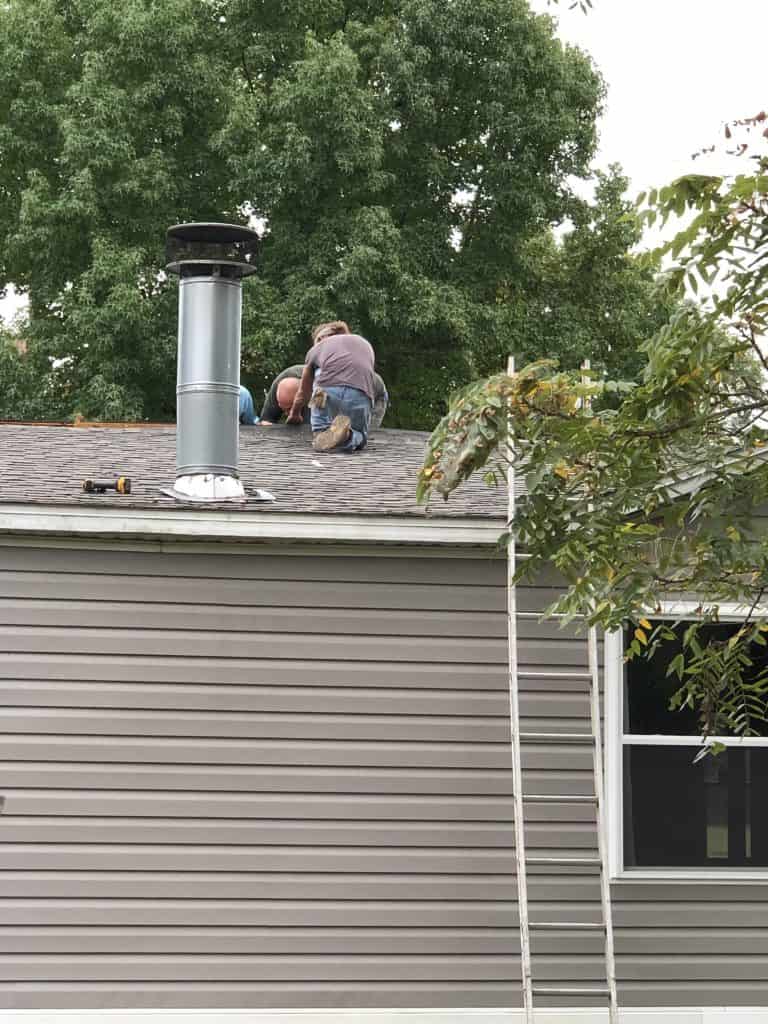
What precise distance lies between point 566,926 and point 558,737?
3.20 feet

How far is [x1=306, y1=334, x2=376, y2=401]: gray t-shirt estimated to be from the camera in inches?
385

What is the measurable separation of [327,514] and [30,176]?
14.1 meters

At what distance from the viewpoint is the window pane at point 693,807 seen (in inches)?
316

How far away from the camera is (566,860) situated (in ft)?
25.1

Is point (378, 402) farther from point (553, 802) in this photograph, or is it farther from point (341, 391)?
point (553, 802)

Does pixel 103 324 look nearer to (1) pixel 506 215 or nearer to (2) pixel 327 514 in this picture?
(1) pixel 506 215

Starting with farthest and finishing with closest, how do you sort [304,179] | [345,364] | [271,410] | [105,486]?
[304,179] < [271,410] < [345,364] < [105,486]

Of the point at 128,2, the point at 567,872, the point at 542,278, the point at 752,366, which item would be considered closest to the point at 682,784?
the point at 567,872

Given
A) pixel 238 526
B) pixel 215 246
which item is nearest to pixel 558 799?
pixel 238 526

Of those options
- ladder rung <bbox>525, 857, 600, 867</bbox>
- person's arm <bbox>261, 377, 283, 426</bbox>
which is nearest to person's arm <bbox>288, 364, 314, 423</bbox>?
person's arm <bbox>261, 377, 283, 426</bbox>

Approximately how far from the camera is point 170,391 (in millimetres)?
20781

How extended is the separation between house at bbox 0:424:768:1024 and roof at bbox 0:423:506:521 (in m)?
0.06

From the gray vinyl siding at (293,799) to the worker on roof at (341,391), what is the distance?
2.02m

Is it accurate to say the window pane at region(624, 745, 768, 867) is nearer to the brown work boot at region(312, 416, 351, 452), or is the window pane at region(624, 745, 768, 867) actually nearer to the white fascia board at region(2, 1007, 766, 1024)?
the white fascia board at region(2, 1007, 766, 1024)
